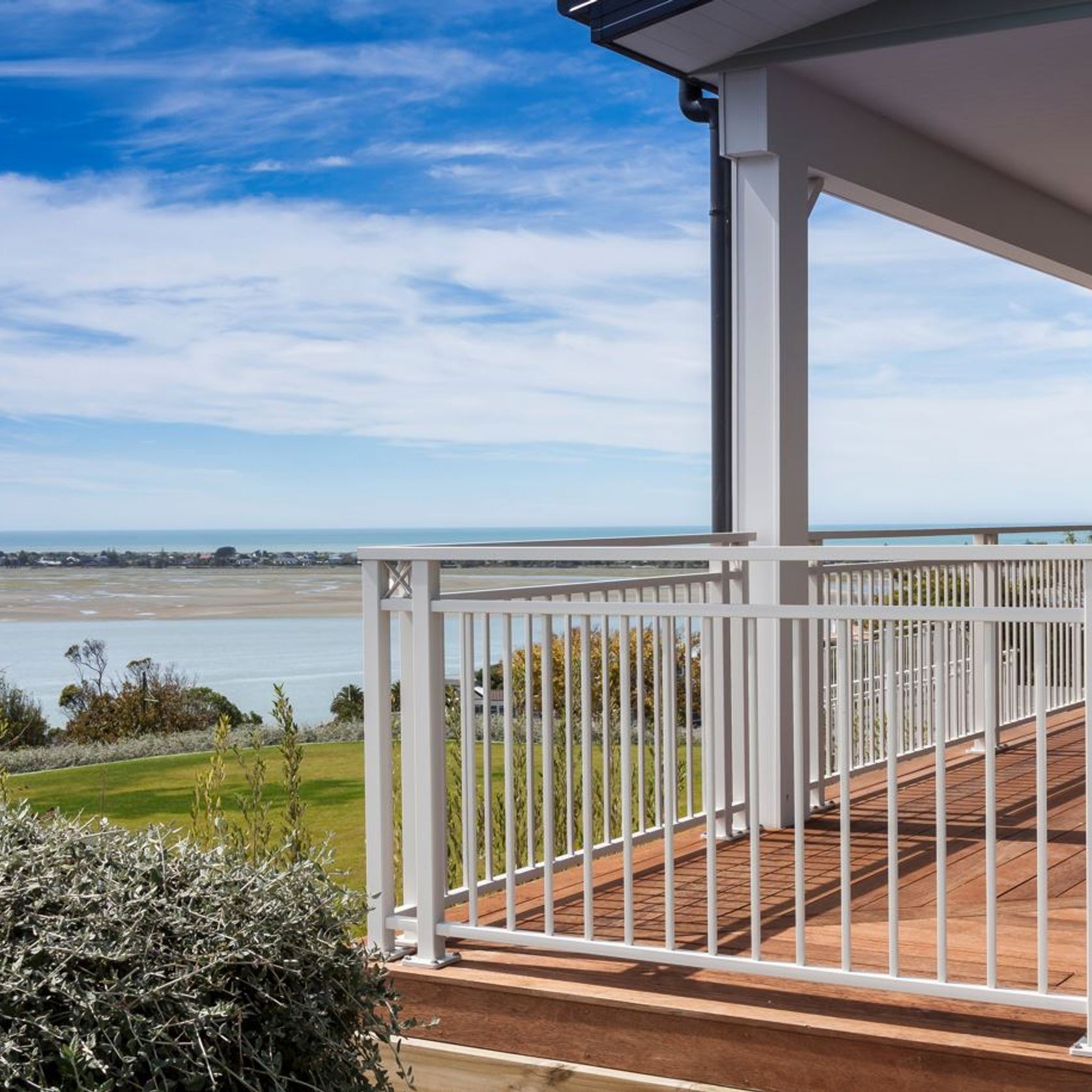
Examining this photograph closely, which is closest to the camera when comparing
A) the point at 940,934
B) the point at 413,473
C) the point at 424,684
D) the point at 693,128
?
the point at 940,934

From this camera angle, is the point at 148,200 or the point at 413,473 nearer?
the point at 148,200

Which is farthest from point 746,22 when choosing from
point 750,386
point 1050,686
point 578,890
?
point 1050,686

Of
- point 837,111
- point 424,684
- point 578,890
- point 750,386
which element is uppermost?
point 837,111

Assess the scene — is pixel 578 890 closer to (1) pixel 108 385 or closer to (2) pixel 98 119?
(2) pixel 98 119

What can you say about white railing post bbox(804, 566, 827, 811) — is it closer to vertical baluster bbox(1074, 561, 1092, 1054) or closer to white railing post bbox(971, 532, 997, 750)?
white railing post bbox(971, 532, 997, 750)

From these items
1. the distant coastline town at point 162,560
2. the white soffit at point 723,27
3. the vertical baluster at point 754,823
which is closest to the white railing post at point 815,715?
the vertical baluster at point 754,823

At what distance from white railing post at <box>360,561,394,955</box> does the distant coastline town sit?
40249 mm

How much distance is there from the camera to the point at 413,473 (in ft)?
152

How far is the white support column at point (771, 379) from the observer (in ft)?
16.5

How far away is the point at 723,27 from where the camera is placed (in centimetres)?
476

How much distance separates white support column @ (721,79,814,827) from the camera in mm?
5031

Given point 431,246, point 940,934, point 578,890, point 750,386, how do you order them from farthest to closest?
point 431,246 < point 750,386 < point 578,890 < point 940,934

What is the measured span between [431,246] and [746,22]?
3878 cm

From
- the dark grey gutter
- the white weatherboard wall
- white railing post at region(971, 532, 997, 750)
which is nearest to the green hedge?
the white weatherboard wall
